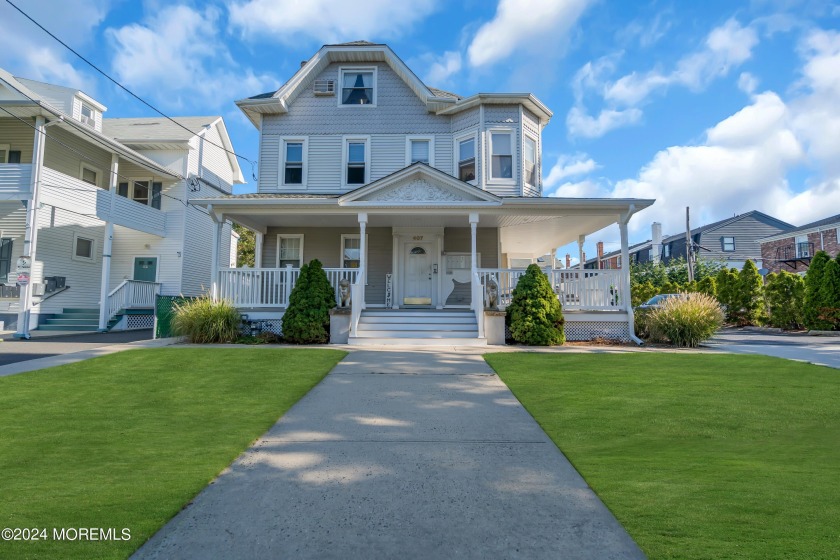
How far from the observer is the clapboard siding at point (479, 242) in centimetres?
1448

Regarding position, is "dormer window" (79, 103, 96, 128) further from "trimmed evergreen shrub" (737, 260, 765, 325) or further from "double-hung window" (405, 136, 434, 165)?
"trimmed evergreen shrub" (737, 260, 765, 325)

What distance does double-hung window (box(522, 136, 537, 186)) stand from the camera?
14.5 metres

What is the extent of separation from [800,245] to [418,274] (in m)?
33.2

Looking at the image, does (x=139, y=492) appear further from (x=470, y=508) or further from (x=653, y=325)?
(x=653, y=325)

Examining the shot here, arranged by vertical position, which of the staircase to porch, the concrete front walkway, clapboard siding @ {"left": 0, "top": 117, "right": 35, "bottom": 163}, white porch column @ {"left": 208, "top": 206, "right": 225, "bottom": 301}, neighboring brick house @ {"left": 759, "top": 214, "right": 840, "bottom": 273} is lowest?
the concrete front walkway

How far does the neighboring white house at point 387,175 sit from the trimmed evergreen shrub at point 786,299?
9440 mm

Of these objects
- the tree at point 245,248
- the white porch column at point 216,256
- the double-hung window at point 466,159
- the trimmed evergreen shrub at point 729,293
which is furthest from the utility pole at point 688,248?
the tree at point 245,248

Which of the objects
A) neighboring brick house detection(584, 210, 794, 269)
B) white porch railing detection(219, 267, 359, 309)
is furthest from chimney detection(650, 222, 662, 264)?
white porch railing detection(219, 267, 359, 309)

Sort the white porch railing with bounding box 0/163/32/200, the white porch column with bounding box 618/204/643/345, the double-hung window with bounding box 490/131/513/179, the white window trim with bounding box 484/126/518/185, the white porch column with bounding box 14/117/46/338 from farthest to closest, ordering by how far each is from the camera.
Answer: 1. the double-hung window with bounding box 490/131/513/179
2. the white window trim with bounding box 484/126/518/185
3. the white porch railing with bounding box 0/163/32/200
4. the white porch column with bounding box 14/117/46/338
5. the white porch column with bounding box 618/204/643/345

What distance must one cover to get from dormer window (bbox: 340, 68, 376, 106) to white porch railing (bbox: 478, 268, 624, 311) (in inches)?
298

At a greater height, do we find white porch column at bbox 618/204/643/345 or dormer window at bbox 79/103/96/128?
dormer window at bbox 79/103/96/128

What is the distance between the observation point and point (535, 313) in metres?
10.5

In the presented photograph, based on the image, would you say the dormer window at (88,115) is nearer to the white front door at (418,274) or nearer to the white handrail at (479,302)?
the white front door at (418,274)

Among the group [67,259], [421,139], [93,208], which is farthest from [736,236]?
[67,259]
